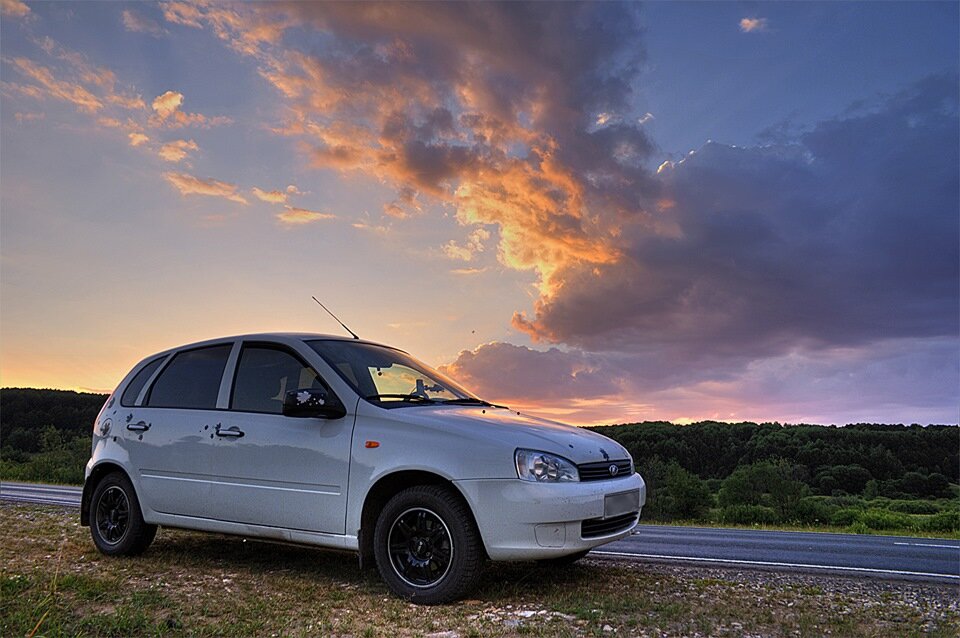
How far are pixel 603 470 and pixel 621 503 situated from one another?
28 centimetres

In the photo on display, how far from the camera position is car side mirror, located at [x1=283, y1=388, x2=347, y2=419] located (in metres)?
5.63

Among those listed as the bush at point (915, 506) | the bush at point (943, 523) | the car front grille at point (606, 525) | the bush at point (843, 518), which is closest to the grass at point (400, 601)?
the car front grille at point (606, 525)

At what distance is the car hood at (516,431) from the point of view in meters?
5.17

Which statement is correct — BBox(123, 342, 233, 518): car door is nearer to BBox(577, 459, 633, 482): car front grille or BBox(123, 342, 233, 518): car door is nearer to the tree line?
BBox(577, 459, 633, 482): car front grille

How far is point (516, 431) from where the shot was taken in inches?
208

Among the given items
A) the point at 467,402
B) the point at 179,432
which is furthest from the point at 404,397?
the point at 179,432

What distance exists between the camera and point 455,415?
556 centimetres

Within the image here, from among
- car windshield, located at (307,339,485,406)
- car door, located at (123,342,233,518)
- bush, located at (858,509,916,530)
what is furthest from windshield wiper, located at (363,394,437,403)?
bush, located at (858,509,916,530)

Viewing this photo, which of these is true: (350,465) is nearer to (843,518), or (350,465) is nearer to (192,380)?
(192,380)

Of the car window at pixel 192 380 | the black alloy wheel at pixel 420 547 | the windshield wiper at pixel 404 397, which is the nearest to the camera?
the black alloy wheel at pixel 420 547

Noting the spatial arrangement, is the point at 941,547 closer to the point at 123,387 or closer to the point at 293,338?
the point at 293,338

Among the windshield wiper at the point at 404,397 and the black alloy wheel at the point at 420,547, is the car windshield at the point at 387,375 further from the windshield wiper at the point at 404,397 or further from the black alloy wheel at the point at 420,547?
the black alloy wheel at the point at 420,547

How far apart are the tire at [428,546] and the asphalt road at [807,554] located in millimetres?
3080

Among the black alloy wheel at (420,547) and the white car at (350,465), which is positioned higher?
the white car at (350,465)
